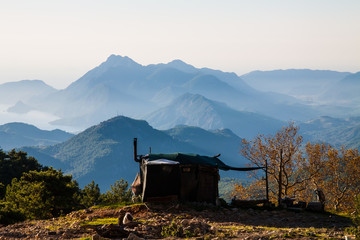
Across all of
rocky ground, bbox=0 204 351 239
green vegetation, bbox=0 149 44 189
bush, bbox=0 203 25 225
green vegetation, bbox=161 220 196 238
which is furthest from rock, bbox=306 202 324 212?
green vegetation, bbox=0 149 44 189

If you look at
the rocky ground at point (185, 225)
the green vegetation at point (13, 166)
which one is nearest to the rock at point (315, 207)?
the rocky ground at point (185, 225)

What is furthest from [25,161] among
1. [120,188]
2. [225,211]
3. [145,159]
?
[225,211]

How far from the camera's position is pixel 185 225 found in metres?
16.0

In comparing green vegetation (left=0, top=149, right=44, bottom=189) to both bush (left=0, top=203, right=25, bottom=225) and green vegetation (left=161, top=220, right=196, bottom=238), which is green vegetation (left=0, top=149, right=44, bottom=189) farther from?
green vegetation (left=161, top=220, right=196, bottom=238)

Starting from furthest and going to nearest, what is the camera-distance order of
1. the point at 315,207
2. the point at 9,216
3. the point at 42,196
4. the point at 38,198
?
the point at 42,196 < the point at 38,198 < the point at 9,216 < the point at 315,207

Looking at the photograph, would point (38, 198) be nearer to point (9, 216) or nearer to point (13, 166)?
point (9, 216)

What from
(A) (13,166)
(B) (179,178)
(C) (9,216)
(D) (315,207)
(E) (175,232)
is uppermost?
(A) (13,166)

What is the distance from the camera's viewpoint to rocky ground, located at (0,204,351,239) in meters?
15.1

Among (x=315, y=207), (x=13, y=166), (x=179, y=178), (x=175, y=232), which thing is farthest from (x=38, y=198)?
(x=13, y=166)

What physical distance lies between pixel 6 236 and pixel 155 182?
879cm

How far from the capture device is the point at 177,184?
23.9 meters

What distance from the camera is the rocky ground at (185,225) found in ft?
49.5

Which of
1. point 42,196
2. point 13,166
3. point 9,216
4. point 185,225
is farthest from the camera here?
point 13,166

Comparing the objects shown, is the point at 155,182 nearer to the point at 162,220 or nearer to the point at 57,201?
the point at 162,220
